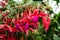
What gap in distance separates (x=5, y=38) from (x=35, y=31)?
169 mm

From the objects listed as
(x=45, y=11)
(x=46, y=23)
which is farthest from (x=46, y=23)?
(x=45, y=11)

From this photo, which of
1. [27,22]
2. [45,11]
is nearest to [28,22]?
[27,22]

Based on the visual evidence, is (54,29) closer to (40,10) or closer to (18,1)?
(40,10)

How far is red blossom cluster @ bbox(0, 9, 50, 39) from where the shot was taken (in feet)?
3.14

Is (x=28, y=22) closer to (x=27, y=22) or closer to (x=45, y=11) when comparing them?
(x=27, y=22)

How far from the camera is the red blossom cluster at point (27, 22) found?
0.96m

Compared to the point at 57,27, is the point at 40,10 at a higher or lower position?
higher

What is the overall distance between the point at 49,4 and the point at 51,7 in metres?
0.02

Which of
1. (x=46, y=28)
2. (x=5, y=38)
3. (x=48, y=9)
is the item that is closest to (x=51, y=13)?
(x=48, y=9)

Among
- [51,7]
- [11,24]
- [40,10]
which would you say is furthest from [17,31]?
[51,7]

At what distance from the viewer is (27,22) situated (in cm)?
96

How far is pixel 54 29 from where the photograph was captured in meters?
1.04

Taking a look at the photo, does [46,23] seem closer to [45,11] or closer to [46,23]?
[46,23]

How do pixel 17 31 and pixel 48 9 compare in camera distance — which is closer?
pixel 17 31
